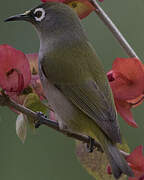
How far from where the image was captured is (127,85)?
6.04 feet

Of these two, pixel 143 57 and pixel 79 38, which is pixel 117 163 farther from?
pixel 143 57

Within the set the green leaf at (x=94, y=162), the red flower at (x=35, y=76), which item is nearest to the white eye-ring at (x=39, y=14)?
the red flower at (x=35, y=76)

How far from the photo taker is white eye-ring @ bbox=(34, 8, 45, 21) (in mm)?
2212

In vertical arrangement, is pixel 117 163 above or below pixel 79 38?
below

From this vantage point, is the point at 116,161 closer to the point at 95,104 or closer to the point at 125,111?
the point at 125,111

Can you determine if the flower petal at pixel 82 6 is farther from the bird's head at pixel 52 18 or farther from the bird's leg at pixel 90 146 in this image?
the bird's leg at pixel 90 146

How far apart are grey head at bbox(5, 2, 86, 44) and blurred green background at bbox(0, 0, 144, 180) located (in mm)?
1005

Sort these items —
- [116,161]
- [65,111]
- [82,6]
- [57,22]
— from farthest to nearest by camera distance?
[57,22] < [65,111] < [82,6] < [116,161]

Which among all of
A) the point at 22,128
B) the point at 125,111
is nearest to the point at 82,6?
the point at 125,111

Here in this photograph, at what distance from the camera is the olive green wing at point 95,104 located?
1826mm

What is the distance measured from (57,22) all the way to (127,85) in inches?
26.6

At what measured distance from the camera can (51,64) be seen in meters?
2.19

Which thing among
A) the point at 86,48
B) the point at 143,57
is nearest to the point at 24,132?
the point at 86,48

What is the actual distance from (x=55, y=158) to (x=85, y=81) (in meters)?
1.73
